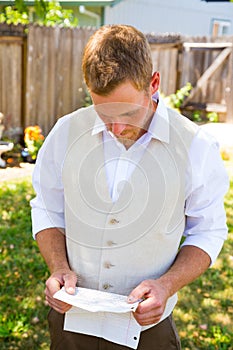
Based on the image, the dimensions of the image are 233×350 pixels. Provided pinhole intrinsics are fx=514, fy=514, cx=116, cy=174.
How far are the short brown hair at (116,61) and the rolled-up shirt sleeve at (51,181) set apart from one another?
0.28 meters

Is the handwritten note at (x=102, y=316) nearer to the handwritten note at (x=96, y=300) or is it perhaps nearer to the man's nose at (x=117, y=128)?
the handwritten note at (x=96, y=300)

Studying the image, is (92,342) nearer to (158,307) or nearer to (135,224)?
(158,307)

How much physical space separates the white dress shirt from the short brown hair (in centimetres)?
18

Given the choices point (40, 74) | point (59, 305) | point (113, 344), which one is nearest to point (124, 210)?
point (59, 305)

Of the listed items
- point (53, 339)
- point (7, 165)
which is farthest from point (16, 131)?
point (53, 339)

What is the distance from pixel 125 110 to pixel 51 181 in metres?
0.39

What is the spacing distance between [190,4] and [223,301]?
40.1 feet

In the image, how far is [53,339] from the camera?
1702 millimetres

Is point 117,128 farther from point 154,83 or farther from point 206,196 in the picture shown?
point 206,196

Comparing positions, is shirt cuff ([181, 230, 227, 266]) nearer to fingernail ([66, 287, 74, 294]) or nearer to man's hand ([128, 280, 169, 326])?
man's hand ([128, 280, 169, 326])

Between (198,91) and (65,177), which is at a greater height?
(65,177)

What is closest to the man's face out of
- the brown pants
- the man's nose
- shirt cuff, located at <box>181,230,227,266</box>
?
the man's nose

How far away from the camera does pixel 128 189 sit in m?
1.40

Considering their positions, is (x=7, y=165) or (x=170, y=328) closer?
(x=170, y=328)
